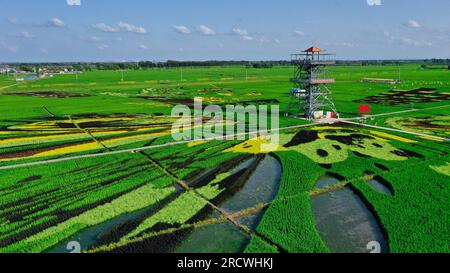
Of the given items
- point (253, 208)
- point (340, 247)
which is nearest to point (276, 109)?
point (253, 208)

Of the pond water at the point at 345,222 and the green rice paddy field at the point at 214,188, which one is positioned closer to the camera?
the pond water at the point at 345,222

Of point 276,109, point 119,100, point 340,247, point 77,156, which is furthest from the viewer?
point 119,100

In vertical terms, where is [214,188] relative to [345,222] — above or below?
above

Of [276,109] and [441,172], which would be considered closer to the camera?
[441,172]

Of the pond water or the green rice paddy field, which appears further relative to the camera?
Answer: the green rice paddy field

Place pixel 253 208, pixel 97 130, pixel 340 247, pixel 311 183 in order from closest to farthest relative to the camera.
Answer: pixel 340 247 → pixel 253 208 → pixel 311 183 → pixel 97 130

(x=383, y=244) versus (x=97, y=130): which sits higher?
(x=97, y=130)

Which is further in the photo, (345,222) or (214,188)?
(214,188)

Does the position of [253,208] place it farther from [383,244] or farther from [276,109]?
[276,109]
